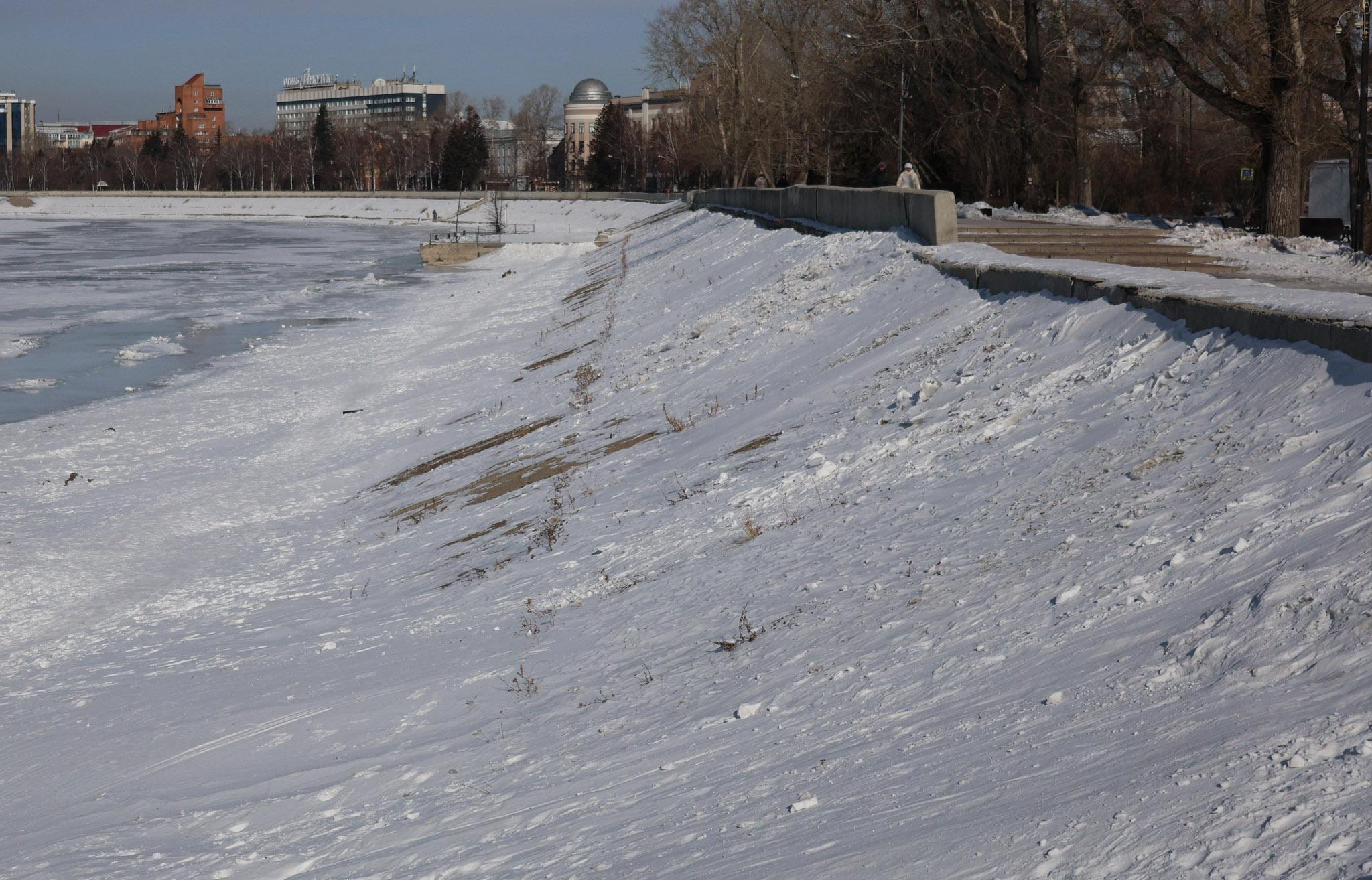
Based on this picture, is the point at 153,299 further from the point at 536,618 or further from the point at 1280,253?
the point at 536,618

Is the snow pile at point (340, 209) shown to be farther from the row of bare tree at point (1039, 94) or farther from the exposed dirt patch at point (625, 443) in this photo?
the exposed dirt patch at point (625, 443)

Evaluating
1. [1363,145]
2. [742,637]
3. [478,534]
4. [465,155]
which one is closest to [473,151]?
[465,155]

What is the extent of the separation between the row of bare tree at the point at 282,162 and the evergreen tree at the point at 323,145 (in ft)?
0.93

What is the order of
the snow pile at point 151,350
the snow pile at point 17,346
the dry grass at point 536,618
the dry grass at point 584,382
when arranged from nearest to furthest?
the dry grass at point 536,618 → the dry grass at point 584,382 → the snow pile at point 151,350 → the snow pile at point 17,346

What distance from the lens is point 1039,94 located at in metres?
35.7

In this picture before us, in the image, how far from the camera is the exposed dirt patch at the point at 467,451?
1756 centimetres

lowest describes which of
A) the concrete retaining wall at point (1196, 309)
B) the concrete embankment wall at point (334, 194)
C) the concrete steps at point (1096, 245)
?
the concrete retaining wall at point (1196, 309)

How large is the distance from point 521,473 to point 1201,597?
10275 mm

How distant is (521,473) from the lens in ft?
51.4

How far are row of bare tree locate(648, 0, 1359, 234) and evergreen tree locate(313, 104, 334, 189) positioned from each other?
319ft

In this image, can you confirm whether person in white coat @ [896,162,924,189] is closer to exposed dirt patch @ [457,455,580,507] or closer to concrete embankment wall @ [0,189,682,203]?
exposed dirt patch @ [457,455,580,507]

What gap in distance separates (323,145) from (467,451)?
508 feet

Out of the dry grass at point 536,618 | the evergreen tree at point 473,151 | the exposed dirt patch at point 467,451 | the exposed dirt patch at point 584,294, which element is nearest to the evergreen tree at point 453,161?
the evergreen tree at point 473,151

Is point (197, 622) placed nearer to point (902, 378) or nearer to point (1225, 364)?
point (902, 378)
